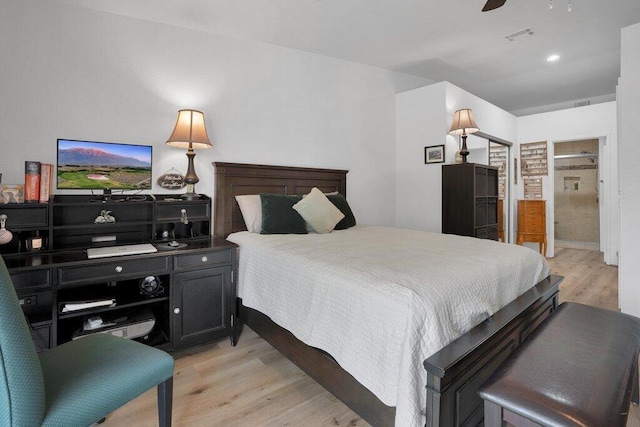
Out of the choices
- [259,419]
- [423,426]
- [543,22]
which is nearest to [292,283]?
[259,419]

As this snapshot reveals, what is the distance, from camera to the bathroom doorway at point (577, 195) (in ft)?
22.5

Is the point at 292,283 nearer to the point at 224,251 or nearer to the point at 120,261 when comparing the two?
the point at 224,251

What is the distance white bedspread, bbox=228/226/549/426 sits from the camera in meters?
1.25

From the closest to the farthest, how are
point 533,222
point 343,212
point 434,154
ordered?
point 343,212 → point 434,154 → point 533,222

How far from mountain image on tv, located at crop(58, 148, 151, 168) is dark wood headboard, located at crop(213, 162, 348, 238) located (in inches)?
28.6

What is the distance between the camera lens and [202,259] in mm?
2320

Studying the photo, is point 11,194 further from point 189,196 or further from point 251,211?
point 251,211

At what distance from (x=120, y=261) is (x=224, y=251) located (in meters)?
0.67

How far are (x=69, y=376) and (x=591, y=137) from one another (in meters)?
7.13

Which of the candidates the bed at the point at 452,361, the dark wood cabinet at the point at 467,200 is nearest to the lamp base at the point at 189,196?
Answer: the bed at the point at 452,361

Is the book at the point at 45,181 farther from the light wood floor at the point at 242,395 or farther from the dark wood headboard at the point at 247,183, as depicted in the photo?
the light wood floor at the point at 242,395

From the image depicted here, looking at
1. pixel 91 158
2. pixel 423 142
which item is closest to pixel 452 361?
pixel 91 158

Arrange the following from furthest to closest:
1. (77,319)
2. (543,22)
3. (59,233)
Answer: (543,22), (59,233), (77,319)

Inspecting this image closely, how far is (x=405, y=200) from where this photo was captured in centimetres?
458
